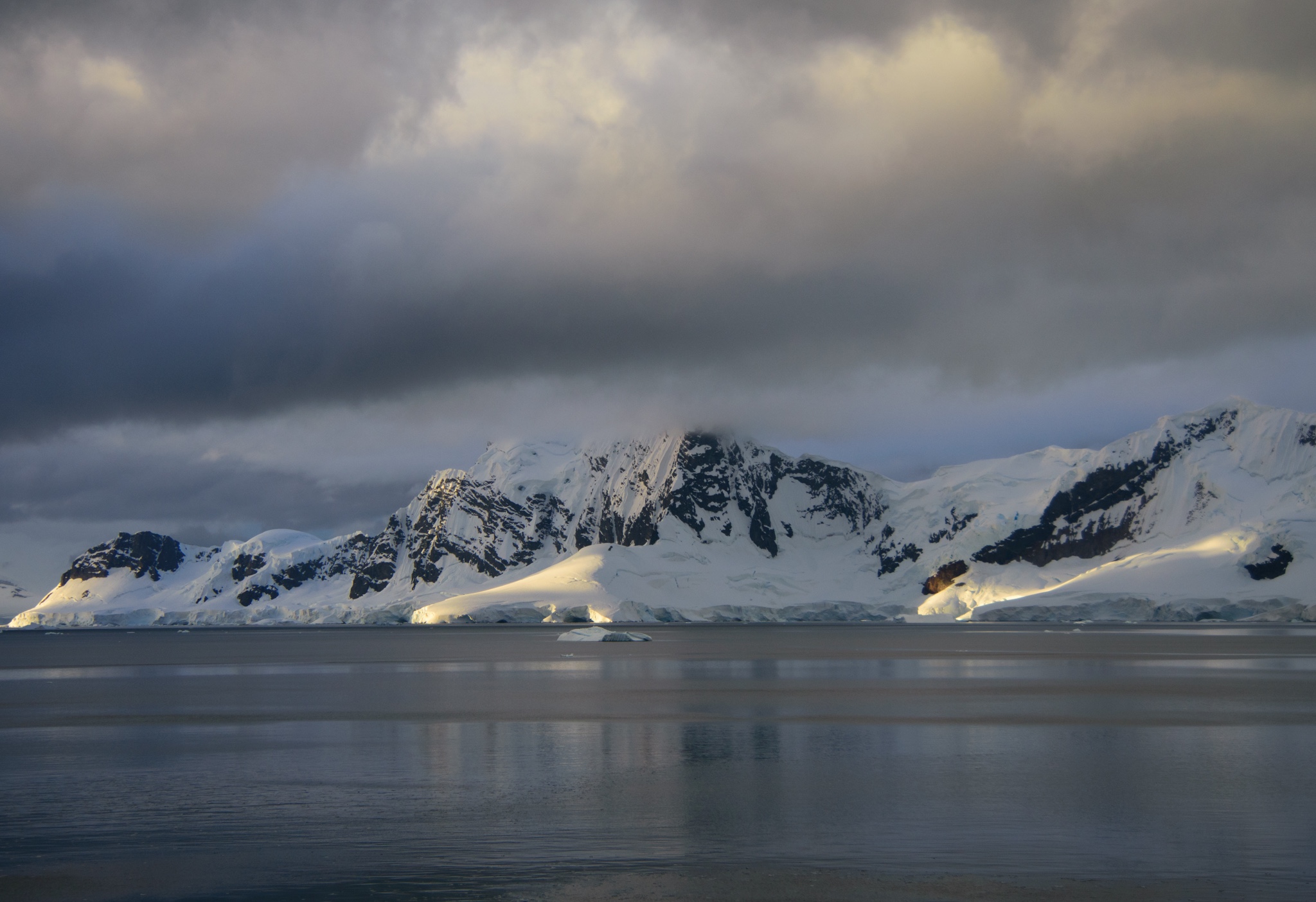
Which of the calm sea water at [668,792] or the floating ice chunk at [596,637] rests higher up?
the floating ice chunk at [596,637]

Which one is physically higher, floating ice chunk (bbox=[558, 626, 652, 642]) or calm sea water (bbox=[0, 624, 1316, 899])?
floating ice chunk (bbox=[558, 626, 652, 642])

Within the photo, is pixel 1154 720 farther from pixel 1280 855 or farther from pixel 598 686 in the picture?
pixel 598 686

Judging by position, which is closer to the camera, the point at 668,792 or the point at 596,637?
the point at 668,792

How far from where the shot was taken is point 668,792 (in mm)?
31078

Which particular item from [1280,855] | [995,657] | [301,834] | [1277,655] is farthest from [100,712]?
[1277,655]

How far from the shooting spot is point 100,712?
187ft

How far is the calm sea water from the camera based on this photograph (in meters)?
21.9

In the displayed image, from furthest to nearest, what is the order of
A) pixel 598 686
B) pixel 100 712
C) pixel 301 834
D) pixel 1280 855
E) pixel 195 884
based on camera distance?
1. pixel 598 686
2. pixel 100 712
3. pixel 301 834
4. pixel 1280 855
5. pixel 195 884

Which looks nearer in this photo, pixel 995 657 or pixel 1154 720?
pixel 1154 720

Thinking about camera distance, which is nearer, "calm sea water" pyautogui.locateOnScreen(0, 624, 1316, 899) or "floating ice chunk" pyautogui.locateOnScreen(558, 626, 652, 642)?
"calm sea water" pyautogui.locateOnScreen(0, 624, 1316, 899)

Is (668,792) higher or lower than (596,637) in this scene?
lower

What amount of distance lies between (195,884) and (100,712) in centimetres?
3988

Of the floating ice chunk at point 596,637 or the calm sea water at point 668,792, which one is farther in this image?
the floating ice chunk at point 596,637

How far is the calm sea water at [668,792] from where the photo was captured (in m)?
21.9
